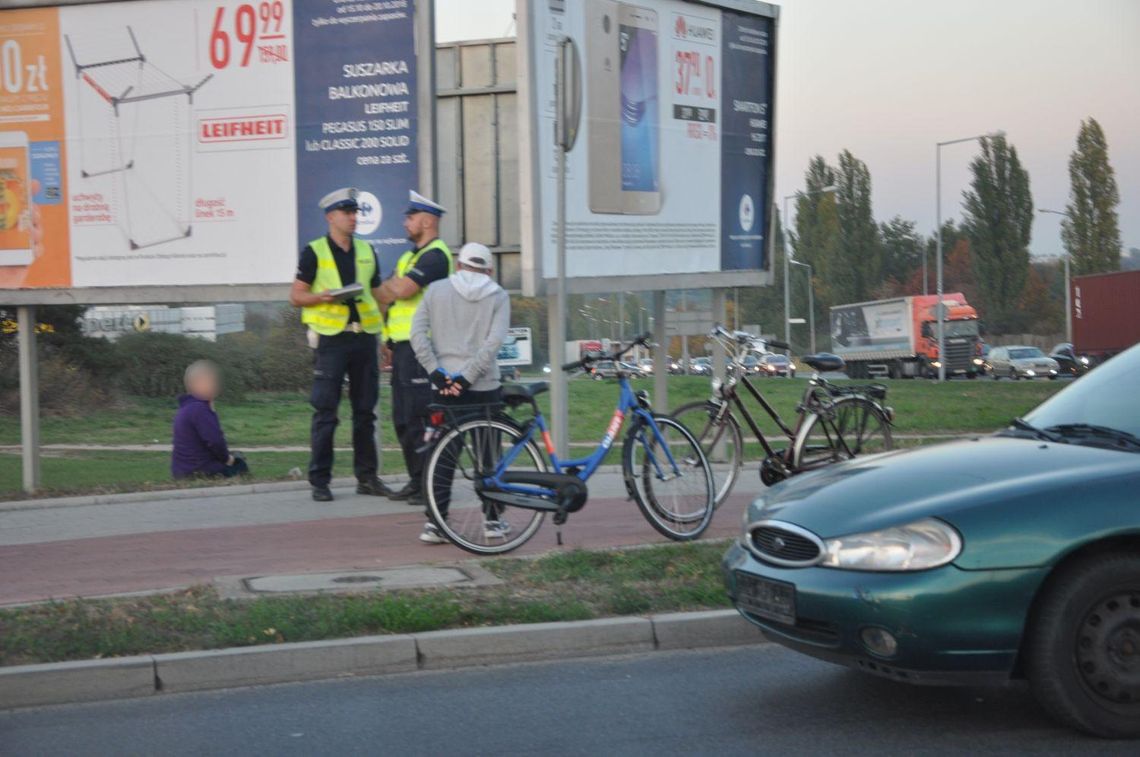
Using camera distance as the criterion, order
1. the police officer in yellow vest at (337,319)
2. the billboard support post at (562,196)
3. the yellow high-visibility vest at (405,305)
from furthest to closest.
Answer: the police officer in yellow vest at (337,319) → the yellow high-visibility vest at (405,305) → the billboard support post at (562,196)

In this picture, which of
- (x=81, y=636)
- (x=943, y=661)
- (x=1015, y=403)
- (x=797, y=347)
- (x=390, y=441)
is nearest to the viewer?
(x=943, y=661)

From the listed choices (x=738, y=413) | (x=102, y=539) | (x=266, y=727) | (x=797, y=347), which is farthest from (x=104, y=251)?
(x=797, y=347)

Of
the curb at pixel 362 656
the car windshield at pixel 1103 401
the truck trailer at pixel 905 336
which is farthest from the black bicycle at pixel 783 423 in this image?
the truck trailer at pixel 905 336

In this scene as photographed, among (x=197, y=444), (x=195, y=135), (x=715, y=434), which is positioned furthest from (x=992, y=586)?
(x=195, y=135)

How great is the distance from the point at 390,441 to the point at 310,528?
480 inches

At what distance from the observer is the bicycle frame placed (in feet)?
26.0

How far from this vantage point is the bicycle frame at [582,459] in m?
7.91

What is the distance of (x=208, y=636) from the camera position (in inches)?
239

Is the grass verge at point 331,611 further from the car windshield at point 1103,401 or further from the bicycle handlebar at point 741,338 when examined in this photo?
the bicycle handlebar at point 741,338

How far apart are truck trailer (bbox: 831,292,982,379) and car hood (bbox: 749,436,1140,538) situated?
51.4 m

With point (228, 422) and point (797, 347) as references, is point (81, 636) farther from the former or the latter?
point (797, 347)

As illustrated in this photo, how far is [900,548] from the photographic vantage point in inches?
191

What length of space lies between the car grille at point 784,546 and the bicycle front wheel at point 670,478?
109 inches

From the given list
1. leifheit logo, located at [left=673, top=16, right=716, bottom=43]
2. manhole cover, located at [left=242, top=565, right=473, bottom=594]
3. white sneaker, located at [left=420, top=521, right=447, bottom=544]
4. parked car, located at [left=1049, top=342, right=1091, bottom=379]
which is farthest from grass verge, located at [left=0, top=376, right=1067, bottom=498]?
parked car, located at [left=1049, top=342, right=1091, bottom=379]
